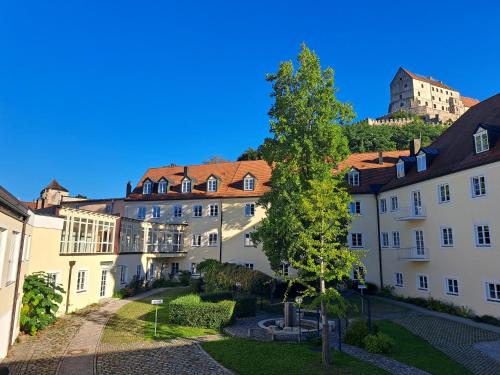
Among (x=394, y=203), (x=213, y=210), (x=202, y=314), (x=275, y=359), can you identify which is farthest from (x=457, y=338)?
(x=213, y=210)

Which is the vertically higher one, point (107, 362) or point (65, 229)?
point (65, 229)

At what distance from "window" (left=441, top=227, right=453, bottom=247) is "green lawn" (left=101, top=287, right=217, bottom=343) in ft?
54.2

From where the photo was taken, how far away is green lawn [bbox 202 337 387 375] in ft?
40.1

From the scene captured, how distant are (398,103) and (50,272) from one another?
122 metres

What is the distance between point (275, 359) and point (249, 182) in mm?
25337

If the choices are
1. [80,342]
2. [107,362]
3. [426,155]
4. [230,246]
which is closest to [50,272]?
[80,342]

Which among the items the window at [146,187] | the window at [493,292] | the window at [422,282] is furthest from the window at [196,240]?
the window at [493,292]

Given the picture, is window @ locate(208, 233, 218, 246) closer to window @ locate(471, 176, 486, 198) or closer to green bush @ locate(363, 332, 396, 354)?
window @ locate(471, 176, 486, 198)

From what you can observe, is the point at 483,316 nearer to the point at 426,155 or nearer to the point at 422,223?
the point at 422,223

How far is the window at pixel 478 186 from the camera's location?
2133 centimetres

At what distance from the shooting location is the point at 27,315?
666 inches

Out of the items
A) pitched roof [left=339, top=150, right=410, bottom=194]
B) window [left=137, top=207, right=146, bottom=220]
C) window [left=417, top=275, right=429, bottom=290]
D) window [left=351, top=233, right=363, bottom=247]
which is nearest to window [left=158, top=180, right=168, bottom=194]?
window [left=137, top=207, right=146, bottom=220]

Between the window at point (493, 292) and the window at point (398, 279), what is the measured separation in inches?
330

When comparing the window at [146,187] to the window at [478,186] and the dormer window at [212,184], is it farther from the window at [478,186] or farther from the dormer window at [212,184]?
the window at [478,186]
